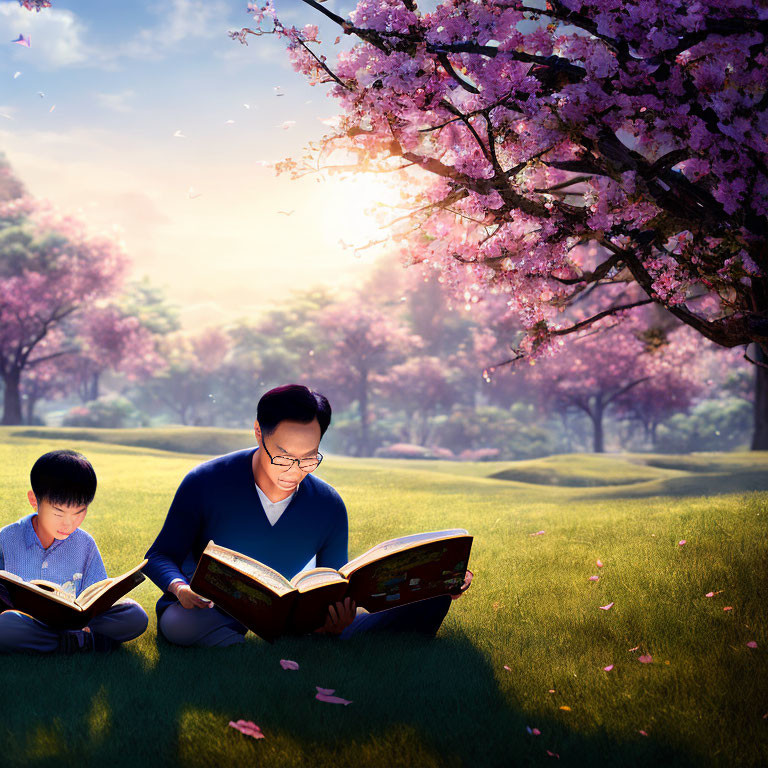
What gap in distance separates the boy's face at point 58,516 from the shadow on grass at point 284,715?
712mm

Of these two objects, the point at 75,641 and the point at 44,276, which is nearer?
the point at 75,641

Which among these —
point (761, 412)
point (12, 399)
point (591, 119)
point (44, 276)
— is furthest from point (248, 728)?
point (12, 399)

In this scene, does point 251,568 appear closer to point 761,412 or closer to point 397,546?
point 397,546

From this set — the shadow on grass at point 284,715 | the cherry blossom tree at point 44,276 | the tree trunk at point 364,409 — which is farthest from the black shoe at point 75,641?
the tree trunk at point 364,409

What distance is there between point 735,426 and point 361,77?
43267 millimetres

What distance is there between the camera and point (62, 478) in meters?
4.20

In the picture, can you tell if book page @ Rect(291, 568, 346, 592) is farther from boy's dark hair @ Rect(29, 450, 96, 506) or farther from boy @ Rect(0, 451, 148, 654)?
boy's dark hair @ Rect(29, 450, 96, 506)

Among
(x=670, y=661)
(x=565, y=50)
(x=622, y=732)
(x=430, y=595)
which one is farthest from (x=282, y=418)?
(x=565, y=50)

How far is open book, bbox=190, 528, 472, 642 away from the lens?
3658 mm

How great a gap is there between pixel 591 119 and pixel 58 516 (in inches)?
165

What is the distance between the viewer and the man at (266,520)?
423 centimetres

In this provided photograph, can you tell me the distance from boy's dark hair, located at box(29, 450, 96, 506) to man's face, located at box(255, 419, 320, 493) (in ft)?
3.31

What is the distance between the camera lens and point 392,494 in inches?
517

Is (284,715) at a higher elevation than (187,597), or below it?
below
